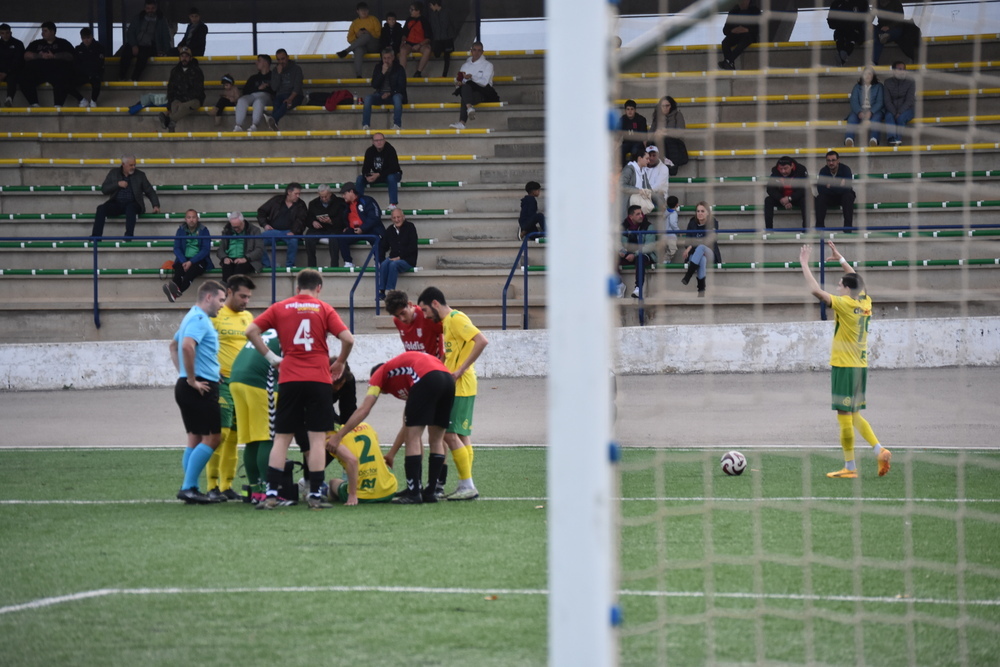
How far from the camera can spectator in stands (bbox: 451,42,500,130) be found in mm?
21641

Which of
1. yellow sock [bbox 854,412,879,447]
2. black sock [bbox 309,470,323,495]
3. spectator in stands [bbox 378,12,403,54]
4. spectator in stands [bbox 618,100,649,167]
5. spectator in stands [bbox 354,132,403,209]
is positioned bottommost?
black sock [bbox 309,470,323,495]

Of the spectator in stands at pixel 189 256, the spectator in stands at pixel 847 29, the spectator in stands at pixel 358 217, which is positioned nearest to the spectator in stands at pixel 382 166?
the spectator in stands at pixel 358 217

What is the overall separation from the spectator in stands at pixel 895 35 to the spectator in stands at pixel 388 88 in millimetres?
9345

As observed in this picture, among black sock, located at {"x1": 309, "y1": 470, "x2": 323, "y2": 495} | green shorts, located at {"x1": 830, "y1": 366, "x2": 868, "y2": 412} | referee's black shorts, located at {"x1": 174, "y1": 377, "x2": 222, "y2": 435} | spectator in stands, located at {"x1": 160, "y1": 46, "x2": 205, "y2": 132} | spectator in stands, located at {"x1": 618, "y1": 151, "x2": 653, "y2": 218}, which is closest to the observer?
black sock, located at {"x1": 309, "y1": 470, "x2": 323, "y2": 495}

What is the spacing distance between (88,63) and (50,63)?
2.43ft

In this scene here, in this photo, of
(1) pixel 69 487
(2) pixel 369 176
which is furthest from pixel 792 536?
(2) pixel 369 176

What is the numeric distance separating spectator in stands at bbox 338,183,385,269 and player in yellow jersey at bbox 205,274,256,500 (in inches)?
356

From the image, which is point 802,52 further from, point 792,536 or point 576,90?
point 576,90

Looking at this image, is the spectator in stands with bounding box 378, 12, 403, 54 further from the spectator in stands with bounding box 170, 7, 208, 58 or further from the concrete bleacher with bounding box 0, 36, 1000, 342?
the spectator in stands with bounding box 170, 7, 208, 58

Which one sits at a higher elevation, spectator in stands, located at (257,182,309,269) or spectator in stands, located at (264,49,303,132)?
spectator in stands, located at (264,49,303,132)

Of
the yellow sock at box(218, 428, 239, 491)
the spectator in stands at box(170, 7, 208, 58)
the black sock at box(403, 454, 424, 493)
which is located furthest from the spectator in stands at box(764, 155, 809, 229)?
the spectator in stands at box(170, 7, 208, 58)

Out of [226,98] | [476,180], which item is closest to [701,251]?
[476,180]

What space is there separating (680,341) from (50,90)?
49.6 ft

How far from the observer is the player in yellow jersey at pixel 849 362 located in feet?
30.0
